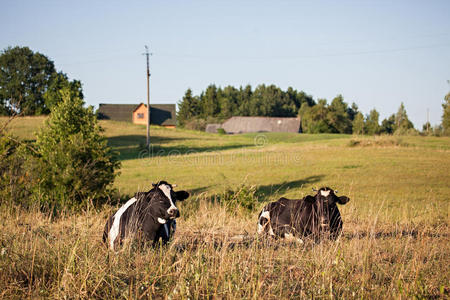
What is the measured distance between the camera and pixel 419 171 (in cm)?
2827

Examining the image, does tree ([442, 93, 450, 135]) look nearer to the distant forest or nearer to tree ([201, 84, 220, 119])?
the distant forest

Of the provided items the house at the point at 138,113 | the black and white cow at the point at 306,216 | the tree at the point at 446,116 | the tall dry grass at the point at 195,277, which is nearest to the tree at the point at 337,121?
the tree at the point at 446,116

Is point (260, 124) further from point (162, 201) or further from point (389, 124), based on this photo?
point (162, 201)

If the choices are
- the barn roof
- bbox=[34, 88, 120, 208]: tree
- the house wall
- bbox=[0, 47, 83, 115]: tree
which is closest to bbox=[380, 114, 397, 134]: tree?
the barn roof

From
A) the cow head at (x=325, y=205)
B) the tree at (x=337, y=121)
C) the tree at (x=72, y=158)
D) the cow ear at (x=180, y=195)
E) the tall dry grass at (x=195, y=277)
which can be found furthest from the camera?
the tree at (x=337, y=121)

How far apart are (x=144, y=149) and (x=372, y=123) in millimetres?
77489

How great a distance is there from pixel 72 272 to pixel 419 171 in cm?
2849

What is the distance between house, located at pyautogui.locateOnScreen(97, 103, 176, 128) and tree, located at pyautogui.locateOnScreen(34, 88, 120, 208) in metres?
92.8

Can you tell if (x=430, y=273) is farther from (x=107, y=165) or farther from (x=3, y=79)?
(x=3, y=79)

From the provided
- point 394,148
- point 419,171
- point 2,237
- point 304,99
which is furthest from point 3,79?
point 304,99

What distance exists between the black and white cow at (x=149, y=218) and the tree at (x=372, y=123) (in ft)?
344

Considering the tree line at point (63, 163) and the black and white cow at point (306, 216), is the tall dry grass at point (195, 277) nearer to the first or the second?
the black and white cow at point (306, 216)

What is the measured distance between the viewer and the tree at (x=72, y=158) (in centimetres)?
1347

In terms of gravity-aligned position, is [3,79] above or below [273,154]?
above
